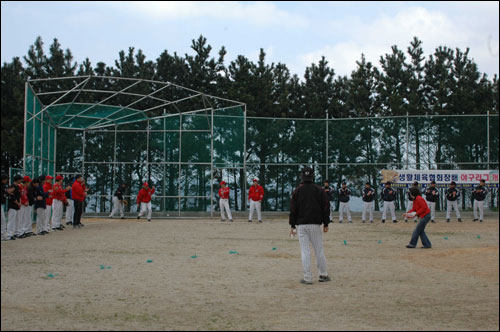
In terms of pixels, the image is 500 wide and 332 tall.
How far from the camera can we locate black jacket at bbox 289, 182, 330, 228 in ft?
29.3

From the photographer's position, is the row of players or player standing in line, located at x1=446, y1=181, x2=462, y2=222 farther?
player standing in line, located at x1=446, y1=181, x2=462, y2=222

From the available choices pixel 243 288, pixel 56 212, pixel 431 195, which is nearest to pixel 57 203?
pixel 56 212

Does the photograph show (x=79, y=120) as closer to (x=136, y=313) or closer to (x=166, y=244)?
(x=166, y=244)

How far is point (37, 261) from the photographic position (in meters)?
11.1

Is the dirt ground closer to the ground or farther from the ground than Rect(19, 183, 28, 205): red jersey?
closer to the ground

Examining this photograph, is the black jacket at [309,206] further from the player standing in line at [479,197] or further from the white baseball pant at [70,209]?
the player standing in line at [479,197]

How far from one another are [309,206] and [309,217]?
0.17 m

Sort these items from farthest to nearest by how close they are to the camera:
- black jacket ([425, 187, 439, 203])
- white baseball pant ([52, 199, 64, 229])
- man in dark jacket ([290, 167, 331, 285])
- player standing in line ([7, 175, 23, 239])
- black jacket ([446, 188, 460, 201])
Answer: black jacket ([446, 188, 460, 201]), black jacket ([425, 187, 439, 203]), white baseball pant ([52, 199, 64, 229]), player standing in line ([7, 175, 23, 239]), man in dark jacket ([290, 167, 331, 285])

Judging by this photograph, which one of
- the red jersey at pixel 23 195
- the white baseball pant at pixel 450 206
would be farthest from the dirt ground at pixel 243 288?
the white baseball pant at pixel 450 206

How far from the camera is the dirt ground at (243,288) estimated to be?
6.29m

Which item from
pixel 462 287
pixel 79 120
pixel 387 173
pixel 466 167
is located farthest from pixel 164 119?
pixel 462 287

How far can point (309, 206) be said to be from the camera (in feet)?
29.3

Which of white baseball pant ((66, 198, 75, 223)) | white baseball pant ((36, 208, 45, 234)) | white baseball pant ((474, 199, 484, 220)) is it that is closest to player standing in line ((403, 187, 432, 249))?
white baseball pant ((36, 208, 45, 234))

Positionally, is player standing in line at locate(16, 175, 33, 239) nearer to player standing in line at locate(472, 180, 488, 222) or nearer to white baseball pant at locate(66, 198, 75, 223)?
white baseball pant at locate(66, 198, 75, 223)
